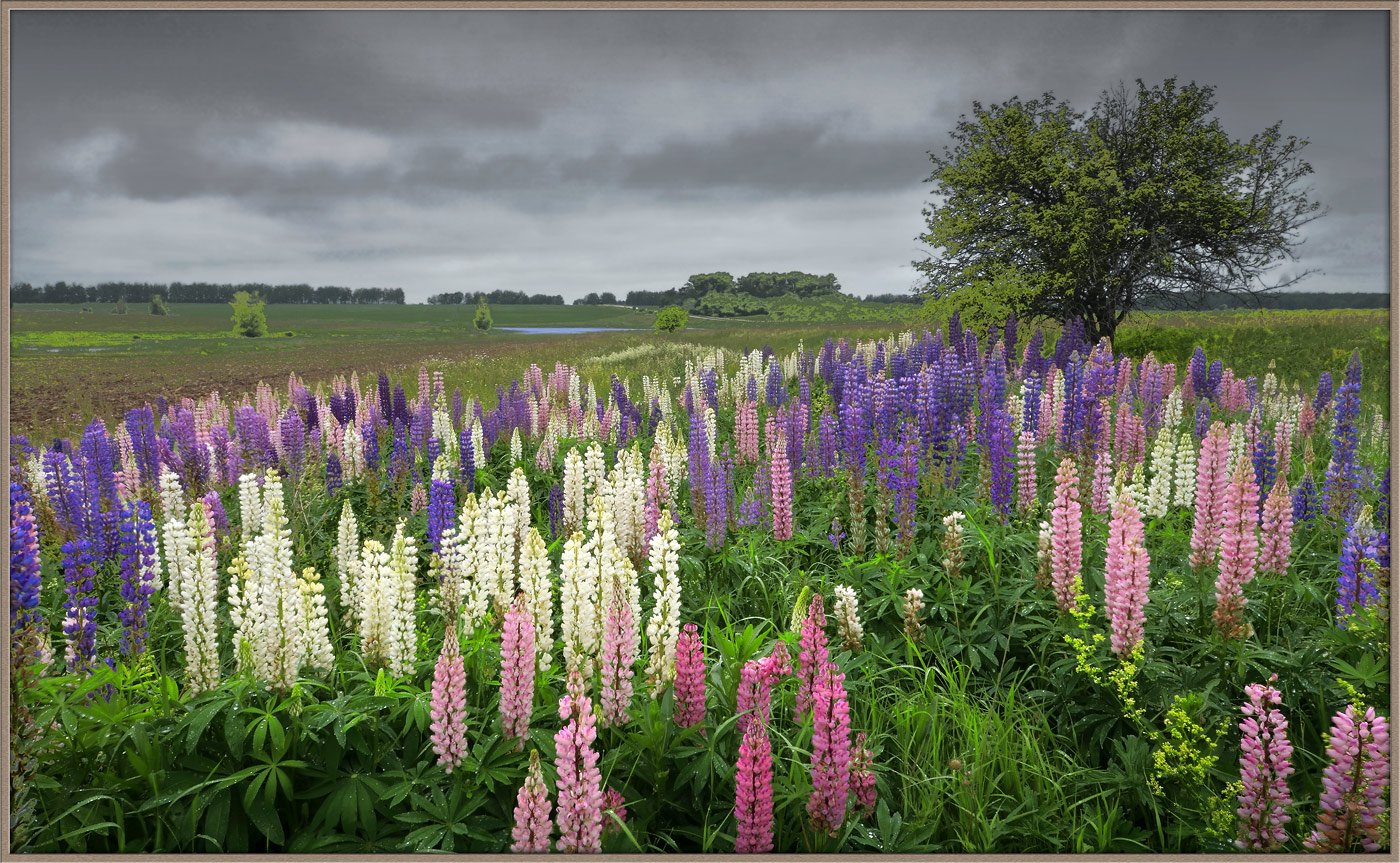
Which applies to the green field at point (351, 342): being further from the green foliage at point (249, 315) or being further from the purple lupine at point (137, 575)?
the purple lupine at point (137, 575)

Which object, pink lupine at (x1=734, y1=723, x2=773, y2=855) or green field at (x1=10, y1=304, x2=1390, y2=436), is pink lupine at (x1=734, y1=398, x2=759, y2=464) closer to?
green field at (x1=10, y1=304, x2=1390, y2=436)

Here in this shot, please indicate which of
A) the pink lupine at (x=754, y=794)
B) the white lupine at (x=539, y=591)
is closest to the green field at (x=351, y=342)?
the white lupine at (x=539, y=591)

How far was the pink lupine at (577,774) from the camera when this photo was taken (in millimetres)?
2350

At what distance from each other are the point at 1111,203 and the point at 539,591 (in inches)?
271

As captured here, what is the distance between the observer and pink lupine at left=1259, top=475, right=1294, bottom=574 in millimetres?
3924

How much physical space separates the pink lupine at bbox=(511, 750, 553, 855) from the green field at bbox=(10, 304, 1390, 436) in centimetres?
347

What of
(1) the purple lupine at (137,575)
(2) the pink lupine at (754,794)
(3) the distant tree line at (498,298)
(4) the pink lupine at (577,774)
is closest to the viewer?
(4) the pink lupine at (577,774)

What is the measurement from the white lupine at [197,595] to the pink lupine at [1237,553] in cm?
461

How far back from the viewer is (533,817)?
243 cm

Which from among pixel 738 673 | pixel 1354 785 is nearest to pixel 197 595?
pixel 738 673

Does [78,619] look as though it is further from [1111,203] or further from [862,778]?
[1111,203]

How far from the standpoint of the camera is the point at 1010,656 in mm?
4273

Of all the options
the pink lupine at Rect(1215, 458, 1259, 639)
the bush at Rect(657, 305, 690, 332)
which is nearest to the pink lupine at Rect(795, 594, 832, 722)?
the pink lupine at Rect(1215, 458, 1259, 639)

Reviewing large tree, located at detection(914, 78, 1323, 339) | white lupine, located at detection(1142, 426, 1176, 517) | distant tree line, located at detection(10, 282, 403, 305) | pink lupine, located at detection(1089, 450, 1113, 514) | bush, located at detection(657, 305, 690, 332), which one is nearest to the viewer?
distant tree line, located at detection(10, 282, 403, 305)
